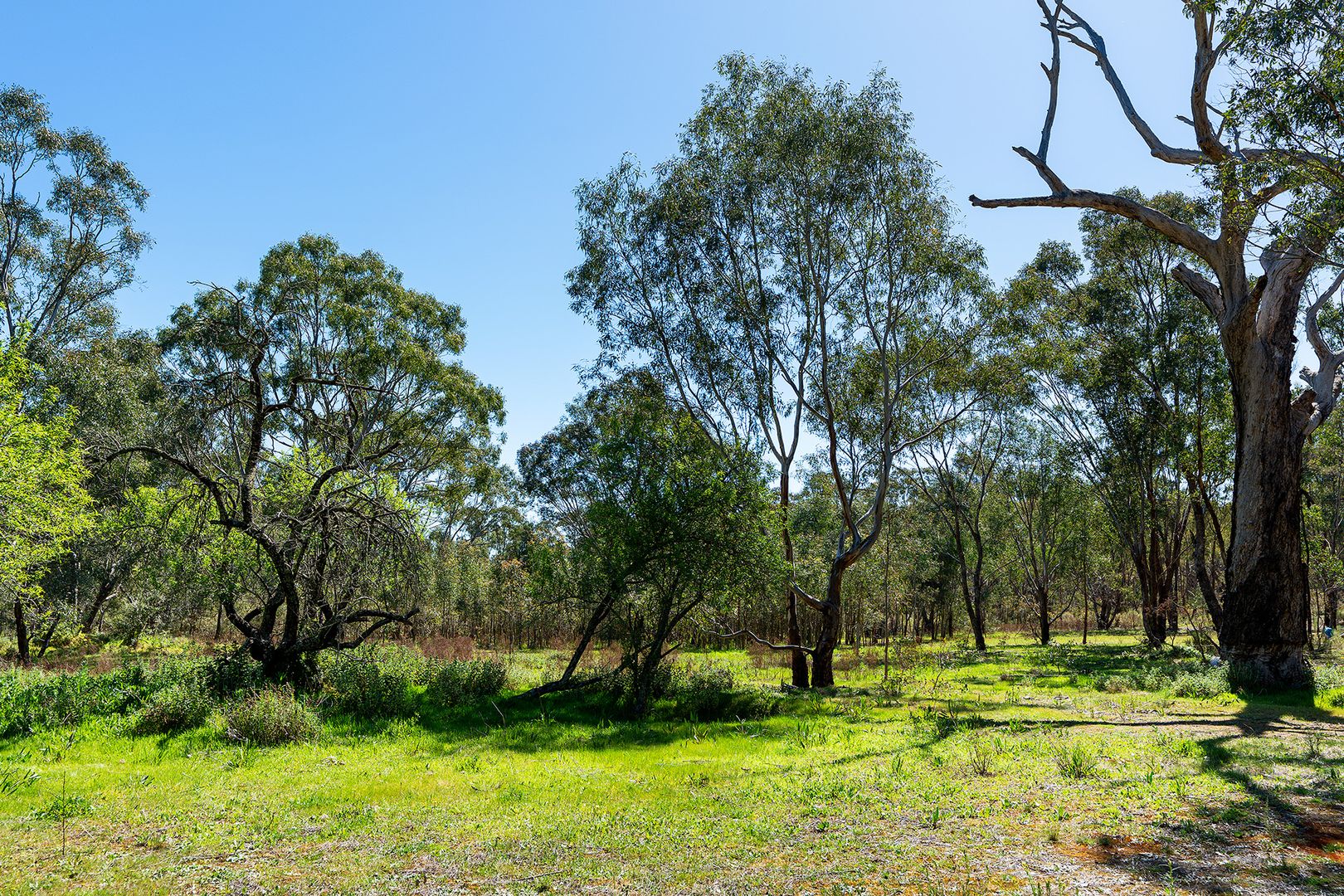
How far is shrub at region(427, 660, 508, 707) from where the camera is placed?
51.6ft

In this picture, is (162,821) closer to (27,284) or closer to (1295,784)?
(1295,784)

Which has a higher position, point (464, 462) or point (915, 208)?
point (915, 208)

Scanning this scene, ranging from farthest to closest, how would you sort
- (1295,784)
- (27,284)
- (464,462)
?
(464,462) < (27,284) < (1295,784)

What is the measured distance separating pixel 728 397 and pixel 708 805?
50.4 ft

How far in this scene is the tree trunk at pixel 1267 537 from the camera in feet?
47.0

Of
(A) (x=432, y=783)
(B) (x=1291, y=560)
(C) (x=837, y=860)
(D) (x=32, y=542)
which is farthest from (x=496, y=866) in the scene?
(D) (x=32, y=542)

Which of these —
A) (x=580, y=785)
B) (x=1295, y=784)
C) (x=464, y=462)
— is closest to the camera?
(x=1295, y=784)

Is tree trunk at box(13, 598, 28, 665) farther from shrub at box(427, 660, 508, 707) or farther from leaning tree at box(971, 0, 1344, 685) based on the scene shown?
leaning tree at box(971, 0, 1344, 685)

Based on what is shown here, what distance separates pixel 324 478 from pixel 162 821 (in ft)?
24.8

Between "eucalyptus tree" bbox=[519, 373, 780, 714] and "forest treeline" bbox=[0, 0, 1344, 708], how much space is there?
0.08 m

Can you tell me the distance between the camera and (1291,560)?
1455 cm

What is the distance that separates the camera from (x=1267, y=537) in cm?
1467

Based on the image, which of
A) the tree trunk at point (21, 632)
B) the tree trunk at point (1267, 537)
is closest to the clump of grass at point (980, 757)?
the tree trunk at point (1267, 537)

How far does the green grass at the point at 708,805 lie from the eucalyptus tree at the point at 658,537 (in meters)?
2.70
